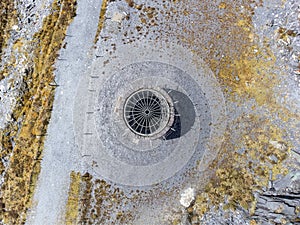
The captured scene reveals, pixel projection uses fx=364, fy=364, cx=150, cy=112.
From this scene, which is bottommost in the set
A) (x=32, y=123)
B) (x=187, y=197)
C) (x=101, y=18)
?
(x=187, y=197)

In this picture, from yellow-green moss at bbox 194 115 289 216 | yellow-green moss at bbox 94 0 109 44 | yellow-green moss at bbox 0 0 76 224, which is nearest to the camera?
yellow-green moss at bbox 194 115 289 216

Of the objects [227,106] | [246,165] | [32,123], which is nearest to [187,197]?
[246,165]

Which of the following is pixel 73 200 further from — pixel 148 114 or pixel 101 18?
pixel 101 18

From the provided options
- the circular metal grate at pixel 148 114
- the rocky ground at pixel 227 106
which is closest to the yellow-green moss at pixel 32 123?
the rocky ground at pixel 227 106

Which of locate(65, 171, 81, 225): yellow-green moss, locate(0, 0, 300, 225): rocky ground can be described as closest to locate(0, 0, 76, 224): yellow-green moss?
locate(0, 0, 300, 225): rocky ground

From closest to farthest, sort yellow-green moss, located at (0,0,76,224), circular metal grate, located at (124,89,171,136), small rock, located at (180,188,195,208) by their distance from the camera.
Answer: circular metal grate, located at (124,89,171,136), small rock, located at (180,188,195,208), yellow-green moss, located at (0,0,76,224)

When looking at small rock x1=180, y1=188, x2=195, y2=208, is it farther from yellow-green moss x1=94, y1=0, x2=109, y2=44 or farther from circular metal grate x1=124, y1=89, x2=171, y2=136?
yellow-green moss x1=94, y1=0, x2=109, y2=44

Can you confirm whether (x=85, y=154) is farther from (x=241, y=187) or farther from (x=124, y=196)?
(x=241, y=187)
